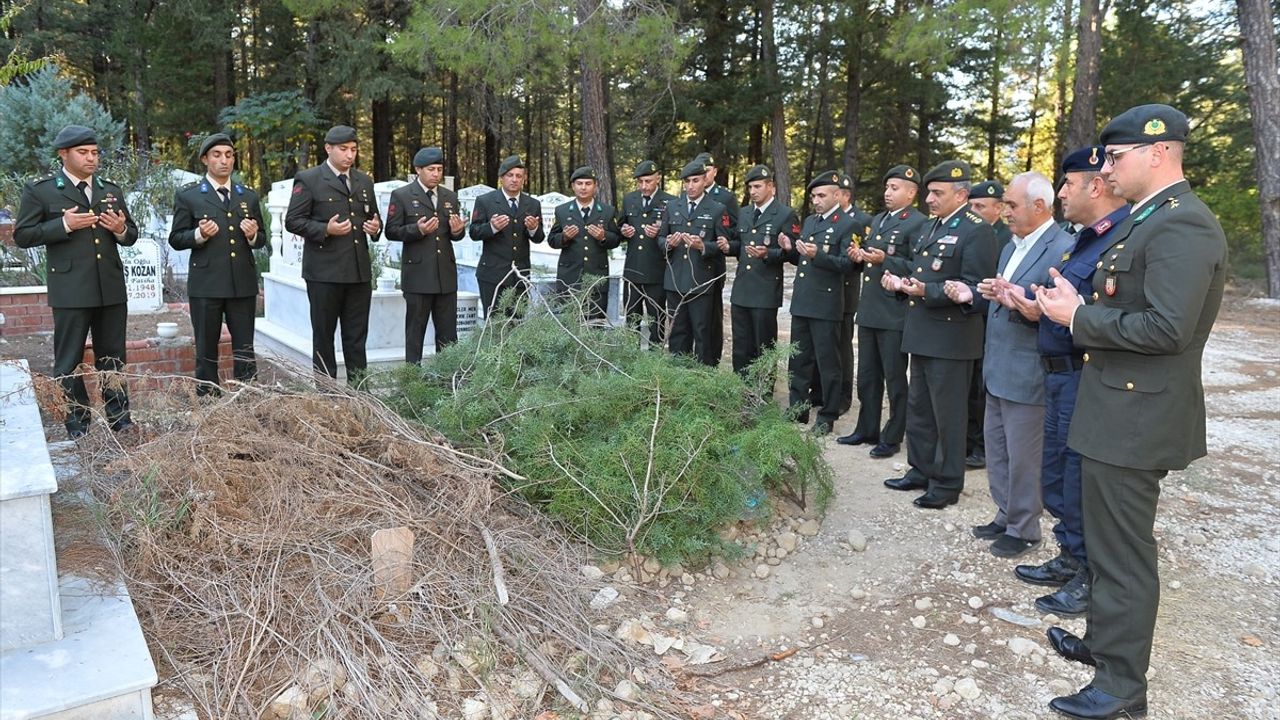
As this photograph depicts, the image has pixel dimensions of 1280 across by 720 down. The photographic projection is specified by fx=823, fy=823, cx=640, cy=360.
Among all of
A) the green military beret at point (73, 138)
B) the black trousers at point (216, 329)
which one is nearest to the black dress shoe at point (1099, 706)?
the black trousers at point (216, 329)

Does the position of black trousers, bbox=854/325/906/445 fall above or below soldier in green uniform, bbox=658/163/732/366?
below

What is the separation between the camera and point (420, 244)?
6.12 meters

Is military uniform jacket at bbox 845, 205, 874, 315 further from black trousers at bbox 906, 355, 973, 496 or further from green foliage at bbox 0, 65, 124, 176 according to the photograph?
green foliage at bbox 0, 65, 124, 176

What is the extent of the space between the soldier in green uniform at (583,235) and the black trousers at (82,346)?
3.23 m

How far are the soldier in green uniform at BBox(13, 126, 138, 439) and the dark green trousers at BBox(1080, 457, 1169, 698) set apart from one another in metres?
4.79

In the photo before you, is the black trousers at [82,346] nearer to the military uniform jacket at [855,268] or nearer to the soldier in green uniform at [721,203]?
the soldier in green uniform at [721,203]

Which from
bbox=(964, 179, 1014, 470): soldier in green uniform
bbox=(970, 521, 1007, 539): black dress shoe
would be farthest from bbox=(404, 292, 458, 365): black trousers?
bbox=(970, 521, 1007, 539): black dress shoe

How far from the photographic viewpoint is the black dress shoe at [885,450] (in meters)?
5.32

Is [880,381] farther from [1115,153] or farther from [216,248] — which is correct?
[216,248]

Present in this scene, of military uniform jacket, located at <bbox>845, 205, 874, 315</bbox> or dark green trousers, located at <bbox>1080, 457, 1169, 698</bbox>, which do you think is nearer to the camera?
dark green trousers, located at <bbox>1080, 457, 1169, 698</bbox>

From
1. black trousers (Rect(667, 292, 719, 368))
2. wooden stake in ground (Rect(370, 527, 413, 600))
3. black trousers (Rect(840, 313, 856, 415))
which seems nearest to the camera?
wooden stake in ground (Rect(370, 527, 413, 600))

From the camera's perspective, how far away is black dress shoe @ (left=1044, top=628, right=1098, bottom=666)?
10.1ft

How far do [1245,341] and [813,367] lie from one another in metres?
7.20

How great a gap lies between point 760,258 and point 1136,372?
3.83m
